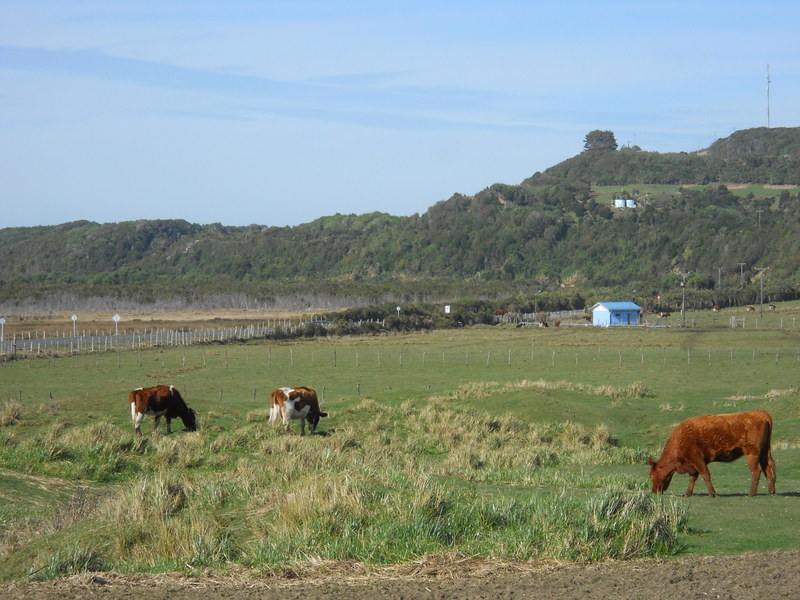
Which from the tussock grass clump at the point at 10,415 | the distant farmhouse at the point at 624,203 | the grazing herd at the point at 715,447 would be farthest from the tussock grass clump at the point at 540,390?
the distant farmhouse at the point at 624,203

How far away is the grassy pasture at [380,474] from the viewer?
10734mm

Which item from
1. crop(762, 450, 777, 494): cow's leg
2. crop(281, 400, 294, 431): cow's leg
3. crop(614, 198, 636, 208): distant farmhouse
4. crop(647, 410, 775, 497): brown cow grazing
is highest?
crop(614, 198, 636, 208): distant farmhouse

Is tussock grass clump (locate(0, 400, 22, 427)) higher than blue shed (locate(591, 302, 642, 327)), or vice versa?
blue shed (locate(591, 302, 642, 327))

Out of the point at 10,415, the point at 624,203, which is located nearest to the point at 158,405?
the point at 10,415

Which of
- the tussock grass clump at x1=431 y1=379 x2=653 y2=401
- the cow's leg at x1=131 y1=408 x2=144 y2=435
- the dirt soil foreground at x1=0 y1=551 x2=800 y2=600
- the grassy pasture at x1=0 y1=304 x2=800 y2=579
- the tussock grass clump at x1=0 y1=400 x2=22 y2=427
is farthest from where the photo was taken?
the tussock grass clump at x1=431 y1=379 x2=653 y2=401

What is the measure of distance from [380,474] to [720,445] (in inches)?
191

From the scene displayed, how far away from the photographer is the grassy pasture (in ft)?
35.2

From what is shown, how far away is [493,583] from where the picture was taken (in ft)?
31.1

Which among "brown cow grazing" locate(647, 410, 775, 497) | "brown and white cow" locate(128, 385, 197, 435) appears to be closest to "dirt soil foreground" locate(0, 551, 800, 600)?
"brown cow grazing" locate(647, 410, 775, 497)

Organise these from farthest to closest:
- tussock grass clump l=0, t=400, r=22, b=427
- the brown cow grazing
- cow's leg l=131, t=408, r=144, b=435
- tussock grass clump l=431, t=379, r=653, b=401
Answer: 1. tussock grass clump l=431, t=379, r=653, b=401
2. cow's leg l=131, t=408, r=144, b=435
3. tussock grass clump l=0, t=400, r=22, b=427
4. the brown cow grazing

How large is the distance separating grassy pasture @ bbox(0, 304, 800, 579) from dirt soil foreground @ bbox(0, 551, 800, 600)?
41 cm

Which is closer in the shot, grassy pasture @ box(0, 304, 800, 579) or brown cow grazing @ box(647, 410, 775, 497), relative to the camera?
grassy pasture @ box(0, 304, 800, 579)

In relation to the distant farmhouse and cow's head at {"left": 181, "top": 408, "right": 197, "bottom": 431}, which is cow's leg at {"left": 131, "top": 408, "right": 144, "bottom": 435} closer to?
cow's head at {"left": 181, "top": 408, "right": 197, "bottom": 431}

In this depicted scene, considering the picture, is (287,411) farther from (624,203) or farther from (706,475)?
(624,203)
